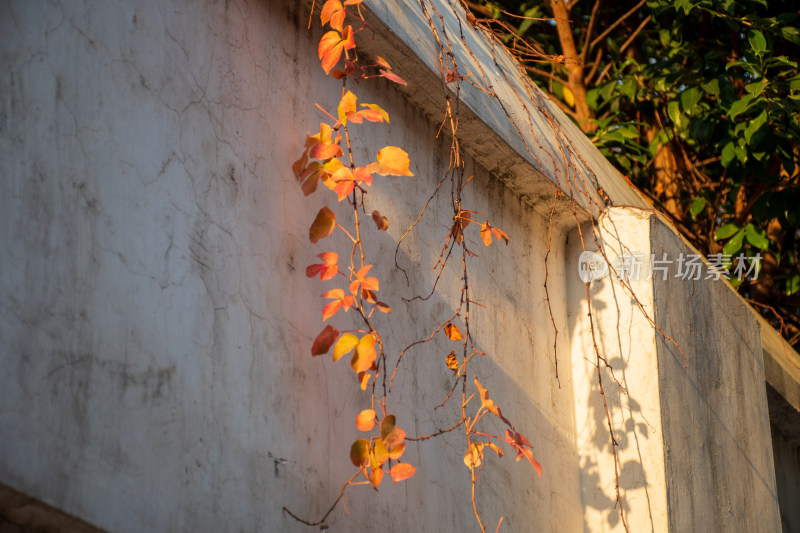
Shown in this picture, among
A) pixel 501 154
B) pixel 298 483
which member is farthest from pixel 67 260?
A: pixel 501 154

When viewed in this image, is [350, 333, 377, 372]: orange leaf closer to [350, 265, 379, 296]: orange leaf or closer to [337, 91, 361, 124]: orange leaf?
[350, 265, 379, 296]: orange leaf

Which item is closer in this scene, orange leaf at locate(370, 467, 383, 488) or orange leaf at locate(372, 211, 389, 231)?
orange leaf at locate(370, 467, 383, 488)

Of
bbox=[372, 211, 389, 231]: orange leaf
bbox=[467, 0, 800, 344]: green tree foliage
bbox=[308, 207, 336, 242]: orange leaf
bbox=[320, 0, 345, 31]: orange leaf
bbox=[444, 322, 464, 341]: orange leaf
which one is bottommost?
bbox=[444, 322, 464, 341]: orange leaf

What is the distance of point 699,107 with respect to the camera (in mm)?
3977

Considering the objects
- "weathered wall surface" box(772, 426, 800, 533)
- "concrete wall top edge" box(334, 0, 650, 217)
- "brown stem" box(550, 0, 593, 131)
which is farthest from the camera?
"brown stem" box(550, 0, 593, 131)

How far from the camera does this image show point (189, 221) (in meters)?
1.47

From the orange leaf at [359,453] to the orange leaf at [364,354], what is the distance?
5.3 inches

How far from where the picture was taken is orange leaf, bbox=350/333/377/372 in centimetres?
159

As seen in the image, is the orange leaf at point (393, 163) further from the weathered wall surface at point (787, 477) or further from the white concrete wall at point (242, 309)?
the weathered wall surface at point (787, 477)

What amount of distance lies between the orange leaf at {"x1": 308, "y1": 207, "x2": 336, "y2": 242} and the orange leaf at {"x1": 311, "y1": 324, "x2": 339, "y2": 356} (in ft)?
0.60

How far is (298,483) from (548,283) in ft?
4.39

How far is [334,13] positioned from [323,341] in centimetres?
66

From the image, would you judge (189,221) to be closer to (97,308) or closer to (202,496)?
(97,308)

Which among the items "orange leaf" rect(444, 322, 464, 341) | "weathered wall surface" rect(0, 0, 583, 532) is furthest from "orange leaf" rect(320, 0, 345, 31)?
"orange leaf" rect(444, 322, 464, 341)
